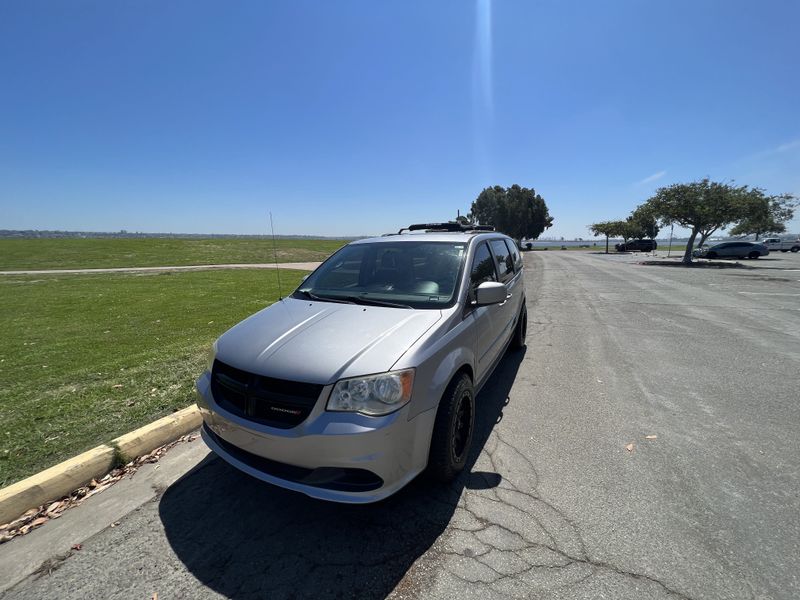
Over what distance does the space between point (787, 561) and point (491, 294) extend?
2.22 m

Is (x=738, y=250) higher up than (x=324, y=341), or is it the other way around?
(x=738, y=250)

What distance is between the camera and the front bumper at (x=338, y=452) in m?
2.04

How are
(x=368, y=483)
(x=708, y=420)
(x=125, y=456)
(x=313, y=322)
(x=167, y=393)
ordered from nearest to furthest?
(x=368, y=483) < (x=313, y=322) < (x=125, y=456) < (x=708, y=420) < (x=167, y=393)

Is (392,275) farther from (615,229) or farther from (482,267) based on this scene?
(615,229)

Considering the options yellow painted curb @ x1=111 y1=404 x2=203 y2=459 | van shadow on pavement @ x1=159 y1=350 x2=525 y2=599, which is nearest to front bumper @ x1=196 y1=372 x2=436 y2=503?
van shadow on pavement @ x1=159 y1=350 x2=525 y2=599

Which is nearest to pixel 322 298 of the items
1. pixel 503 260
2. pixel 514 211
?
pixel 503 260

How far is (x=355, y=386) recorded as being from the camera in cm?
212

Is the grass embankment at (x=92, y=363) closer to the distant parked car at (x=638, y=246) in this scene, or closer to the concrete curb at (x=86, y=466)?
the concrete curb at (x=86, y=466)

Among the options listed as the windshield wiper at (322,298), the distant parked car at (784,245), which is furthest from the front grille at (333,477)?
the distant parked car at (784,245)

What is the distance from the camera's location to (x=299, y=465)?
2.14 metres

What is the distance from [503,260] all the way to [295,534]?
12.5 feet

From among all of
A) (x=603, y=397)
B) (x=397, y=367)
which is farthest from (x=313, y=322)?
(x=603, y=397)

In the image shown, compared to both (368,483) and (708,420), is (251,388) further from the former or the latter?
(708,420)

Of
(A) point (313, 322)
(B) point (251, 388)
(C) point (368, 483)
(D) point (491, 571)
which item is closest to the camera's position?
(D) point (491, 571)
